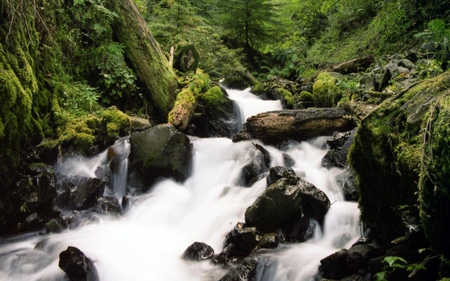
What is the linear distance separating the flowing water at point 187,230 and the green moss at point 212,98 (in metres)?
1.73

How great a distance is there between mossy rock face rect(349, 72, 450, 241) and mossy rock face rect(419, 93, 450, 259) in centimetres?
21

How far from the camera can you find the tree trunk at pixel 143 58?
9.39 m

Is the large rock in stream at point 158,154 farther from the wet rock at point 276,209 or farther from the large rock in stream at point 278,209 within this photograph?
the wet rock at point 276,209

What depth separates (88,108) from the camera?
316 inches

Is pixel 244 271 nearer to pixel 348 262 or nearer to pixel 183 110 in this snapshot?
pixel 348 262

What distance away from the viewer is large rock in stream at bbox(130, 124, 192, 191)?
7.04m

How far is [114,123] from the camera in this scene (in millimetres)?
7668

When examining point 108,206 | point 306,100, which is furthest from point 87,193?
point 306,100

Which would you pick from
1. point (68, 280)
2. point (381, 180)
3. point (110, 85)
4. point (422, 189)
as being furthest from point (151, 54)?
point (422, 189)

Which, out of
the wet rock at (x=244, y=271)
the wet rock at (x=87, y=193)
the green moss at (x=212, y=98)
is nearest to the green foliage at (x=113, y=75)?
the green moss at (x=212, y=98)

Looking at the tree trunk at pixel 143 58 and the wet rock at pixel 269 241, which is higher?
the tree trunk at pixel 143 58

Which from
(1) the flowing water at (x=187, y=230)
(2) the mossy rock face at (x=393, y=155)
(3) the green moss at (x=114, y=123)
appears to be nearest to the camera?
(2) the mossy rock face at (x=393, y=155)

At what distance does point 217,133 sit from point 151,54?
116 inches


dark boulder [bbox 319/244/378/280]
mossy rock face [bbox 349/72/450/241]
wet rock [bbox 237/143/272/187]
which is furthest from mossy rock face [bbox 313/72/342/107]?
dark boulder [bbox 319/244/378/280]
